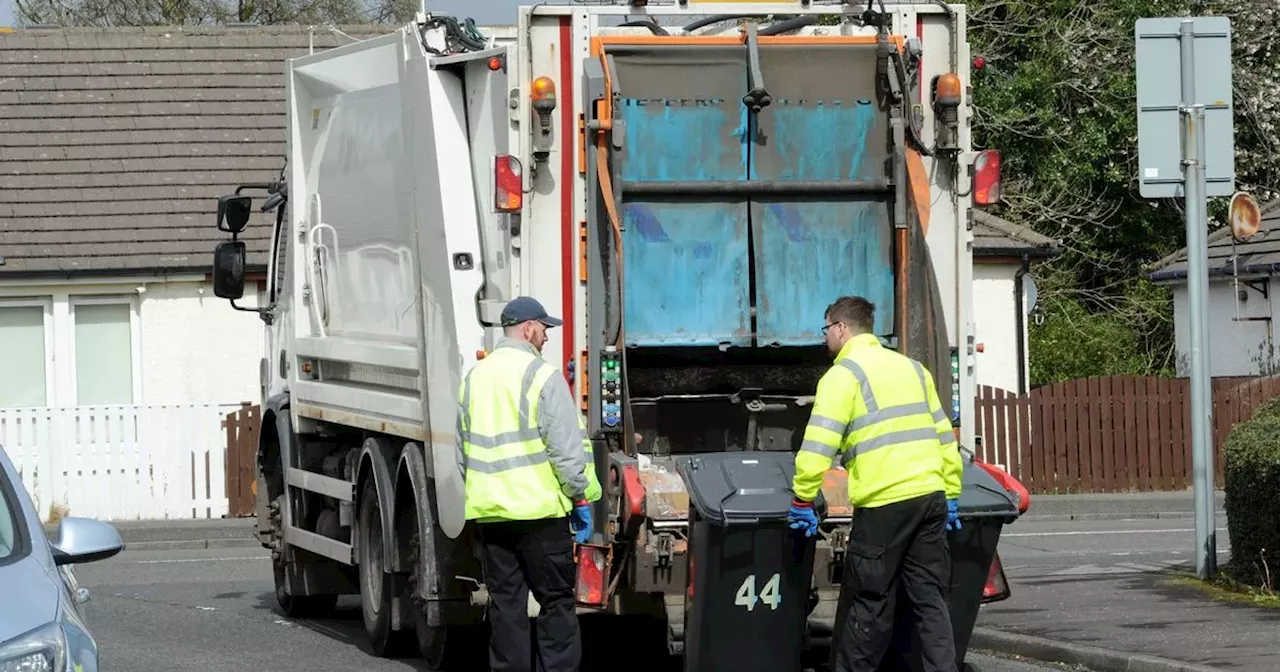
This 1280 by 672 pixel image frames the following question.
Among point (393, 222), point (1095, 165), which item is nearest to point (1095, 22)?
point (1095, 165)

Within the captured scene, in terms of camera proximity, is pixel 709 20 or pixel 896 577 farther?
pixel 709 20

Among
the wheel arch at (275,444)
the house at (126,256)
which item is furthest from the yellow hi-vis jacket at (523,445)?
the house at (126,256)

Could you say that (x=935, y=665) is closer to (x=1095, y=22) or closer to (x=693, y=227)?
(x=693, y=227)

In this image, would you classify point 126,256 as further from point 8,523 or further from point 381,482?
point 8,523

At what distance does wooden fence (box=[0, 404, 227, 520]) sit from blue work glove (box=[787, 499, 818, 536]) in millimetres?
13051

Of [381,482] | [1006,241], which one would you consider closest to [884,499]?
[381,482]

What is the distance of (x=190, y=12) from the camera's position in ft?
136

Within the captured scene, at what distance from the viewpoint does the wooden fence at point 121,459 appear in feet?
66.0

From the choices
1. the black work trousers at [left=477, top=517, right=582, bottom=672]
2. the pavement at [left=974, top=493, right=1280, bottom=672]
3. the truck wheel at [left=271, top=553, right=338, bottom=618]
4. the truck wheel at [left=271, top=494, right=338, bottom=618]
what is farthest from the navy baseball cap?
the truck wheel at [left=271, top=553, right=338, bottom=618]

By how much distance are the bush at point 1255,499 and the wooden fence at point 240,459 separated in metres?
11.0

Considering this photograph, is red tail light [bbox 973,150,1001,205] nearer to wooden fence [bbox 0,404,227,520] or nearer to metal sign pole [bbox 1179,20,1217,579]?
metal sign pole [bbox 1179,20,1217,579]

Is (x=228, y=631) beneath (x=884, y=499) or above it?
beneath

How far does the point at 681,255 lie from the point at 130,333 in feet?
48.9

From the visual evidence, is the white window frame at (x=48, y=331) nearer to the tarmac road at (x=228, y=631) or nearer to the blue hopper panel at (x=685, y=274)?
the tarmac road at (x=228, y=631)
